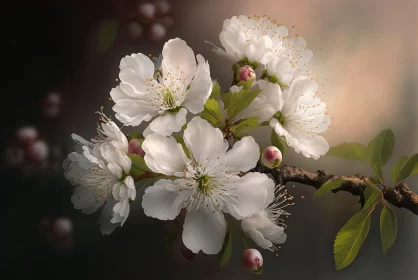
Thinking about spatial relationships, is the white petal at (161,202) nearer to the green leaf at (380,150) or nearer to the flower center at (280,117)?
the flower center at (280,117)

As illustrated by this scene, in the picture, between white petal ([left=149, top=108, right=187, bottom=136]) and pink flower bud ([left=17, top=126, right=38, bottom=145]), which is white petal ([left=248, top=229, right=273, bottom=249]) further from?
pink flower bud ([left=17, top=126, right=38, bottom=145])

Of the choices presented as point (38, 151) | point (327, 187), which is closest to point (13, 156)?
point (38, 151)

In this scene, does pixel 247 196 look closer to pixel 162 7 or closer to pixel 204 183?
pixel 204 183

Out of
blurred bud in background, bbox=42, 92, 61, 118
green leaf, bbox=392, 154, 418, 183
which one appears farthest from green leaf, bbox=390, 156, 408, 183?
blurred bud in background, bbox=42, 92, 61, 118

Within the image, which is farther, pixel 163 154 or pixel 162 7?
pixel 162 7

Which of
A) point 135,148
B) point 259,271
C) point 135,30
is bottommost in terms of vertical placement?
point 259,271

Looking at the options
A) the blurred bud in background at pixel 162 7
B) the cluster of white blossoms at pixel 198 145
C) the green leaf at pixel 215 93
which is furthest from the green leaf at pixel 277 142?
the blurred bud in background at pixel 162 7
